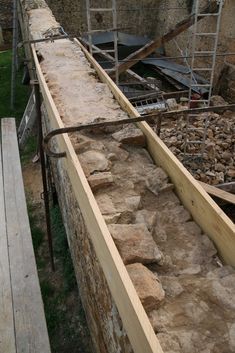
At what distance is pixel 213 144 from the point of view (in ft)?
26.1

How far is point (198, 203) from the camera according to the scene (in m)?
2.82

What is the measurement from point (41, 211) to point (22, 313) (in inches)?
119

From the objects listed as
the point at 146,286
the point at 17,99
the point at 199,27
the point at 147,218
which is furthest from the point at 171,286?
the point at 17,99

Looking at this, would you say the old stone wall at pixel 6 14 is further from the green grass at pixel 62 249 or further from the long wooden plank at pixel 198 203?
the long wooden plank at pixel 198 203

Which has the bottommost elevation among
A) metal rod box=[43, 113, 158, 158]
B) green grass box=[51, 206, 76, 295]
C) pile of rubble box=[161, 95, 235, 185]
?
green grass box=[51, 206, 76, 295]

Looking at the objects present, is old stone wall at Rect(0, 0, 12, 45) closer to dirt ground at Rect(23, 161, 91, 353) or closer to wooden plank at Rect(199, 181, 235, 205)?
dirt ground at Rect(23, 161, 91, 353)

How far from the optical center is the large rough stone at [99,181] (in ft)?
10.9

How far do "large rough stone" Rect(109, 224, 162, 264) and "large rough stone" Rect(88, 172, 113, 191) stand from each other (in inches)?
23.2

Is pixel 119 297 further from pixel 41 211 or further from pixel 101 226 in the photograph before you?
pixel 41 211

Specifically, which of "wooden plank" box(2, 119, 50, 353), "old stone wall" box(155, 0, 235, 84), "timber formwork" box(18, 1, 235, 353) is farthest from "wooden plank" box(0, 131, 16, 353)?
"old stone wall" box(155, 0, 235, 84)

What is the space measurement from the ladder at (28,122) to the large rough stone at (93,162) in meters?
5.21

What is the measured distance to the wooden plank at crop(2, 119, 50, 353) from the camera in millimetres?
4047

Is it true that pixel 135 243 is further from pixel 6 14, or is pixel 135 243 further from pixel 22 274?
pixel 6 14

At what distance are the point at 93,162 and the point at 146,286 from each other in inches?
64.3
